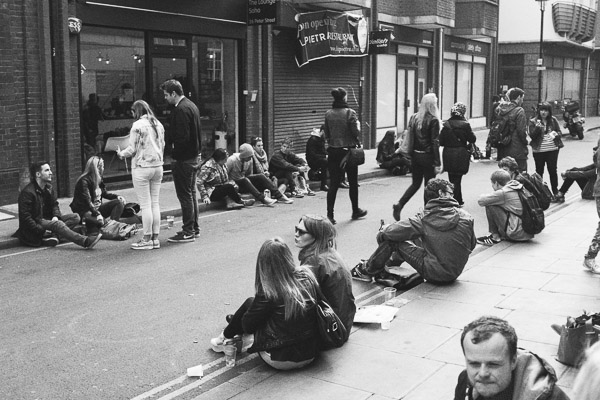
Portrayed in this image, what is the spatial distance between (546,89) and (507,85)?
325 centimetres

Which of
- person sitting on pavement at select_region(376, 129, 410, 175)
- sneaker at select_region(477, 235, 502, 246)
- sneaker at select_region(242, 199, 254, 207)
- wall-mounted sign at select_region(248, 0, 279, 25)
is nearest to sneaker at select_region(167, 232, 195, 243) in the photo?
sneaker at select_region(242, 199, 254, 207)

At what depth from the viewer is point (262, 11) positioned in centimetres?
1812

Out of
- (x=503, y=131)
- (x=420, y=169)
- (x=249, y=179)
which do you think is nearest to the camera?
(x=420, y=169)

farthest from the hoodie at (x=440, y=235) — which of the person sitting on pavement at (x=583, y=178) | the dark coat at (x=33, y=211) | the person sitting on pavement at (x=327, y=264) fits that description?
the dark coat at (x=33, y=211)

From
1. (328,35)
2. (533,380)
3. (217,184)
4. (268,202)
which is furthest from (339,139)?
(328,35)

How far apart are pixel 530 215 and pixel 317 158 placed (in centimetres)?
682

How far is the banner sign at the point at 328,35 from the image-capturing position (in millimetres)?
20734

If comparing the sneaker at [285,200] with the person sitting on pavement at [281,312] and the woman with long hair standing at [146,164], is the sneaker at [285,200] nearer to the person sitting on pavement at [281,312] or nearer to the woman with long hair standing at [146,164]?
the woman with long hair standing at [146,164]

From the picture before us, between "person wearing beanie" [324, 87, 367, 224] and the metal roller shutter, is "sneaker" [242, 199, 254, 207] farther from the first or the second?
the metal roller shutter

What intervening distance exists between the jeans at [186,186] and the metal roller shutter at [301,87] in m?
9.92

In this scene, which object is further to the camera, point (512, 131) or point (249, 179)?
point (249, 179)

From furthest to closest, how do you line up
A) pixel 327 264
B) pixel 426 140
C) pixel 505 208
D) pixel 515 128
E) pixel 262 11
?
1. pixel 262 11
2. pixel 515 128
3. pixel 426 140
4. pixel 505 208
5. pixel 327 264

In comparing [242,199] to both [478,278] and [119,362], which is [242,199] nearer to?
[478,278]

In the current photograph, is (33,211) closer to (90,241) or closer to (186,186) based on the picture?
(90,241)
